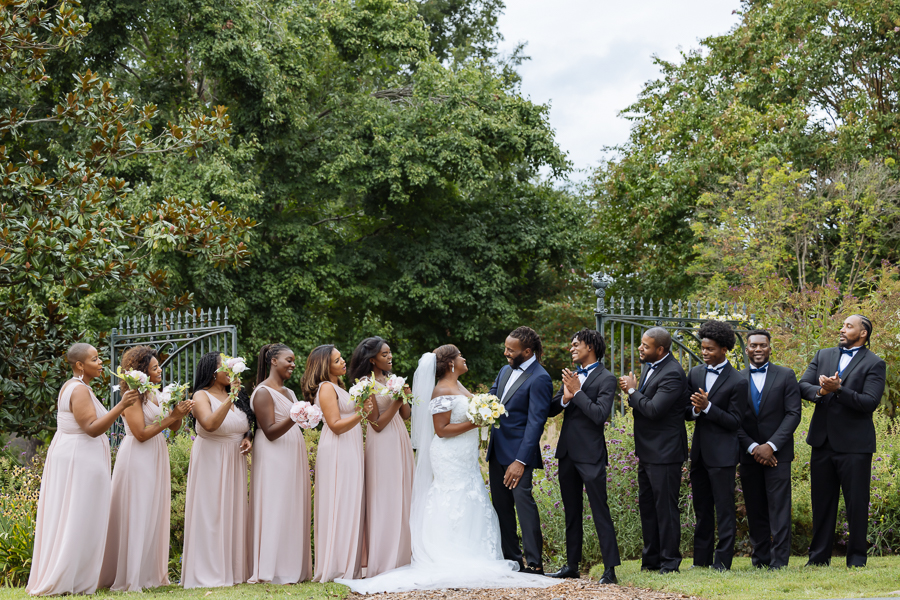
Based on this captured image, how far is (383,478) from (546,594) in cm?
178

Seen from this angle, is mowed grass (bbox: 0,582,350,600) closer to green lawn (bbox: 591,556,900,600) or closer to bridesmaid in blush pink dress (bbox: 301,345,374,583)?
bridesmaid in blush pink dress (bbox: 301,345,374,583)

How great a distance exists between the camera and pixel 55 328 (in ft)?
32.7

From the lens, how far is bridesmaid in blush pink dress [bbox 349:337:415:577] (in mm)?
7000

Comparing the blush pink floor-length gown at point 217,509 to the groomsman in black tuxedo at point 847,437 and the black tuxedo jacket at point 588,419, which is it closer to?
the black tuxedo jacket at point 588,419

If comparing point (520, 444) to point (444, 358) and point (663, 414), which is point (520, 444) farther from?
point (663, 414)

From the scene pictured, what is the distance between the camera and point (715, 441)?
273 inches

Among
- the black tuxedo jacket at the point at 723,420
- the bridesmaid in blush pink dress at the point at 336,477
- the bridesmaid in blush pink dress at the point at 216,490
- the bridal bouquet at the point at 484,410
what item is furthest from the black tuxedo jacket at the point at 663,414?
the bridesmaid in blush pink dress at the point at 216,490

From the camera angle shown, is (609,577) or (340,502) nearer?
(609,577)

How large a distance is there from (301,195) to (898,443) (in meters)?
14.0

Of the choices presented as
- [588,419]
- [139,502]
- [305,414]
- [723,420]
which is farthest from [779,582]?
[139,502]

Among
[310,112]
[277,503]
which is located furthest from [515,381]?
[310,112]

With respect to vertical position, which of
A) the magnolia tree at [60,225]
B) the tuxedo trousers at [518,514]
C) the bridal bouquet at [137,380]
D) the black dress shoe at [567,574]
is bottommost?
the black dress shoe at [567,574]

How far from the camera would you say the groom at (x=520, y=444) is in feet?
22.4

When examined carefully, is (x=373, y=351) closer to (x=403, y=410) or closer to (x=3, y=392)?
(x=403, y=410)
